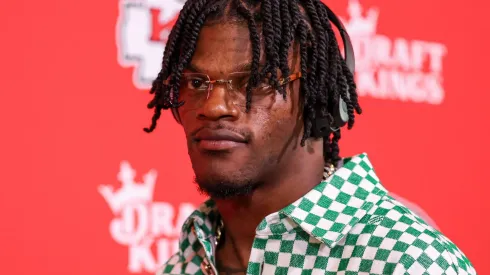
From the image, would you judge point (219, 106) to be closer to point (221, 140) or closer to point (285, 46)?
point (221, 140)

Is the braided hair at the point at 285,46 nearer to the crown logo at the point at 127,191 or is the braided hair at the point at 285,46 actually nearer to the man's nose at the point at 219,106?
the man's nose at the point at 219,106

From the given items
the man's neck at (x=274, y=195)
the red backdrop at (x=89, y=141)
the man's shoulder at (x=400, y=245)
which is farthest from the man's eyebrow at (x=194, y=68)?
the red backdrop at (x=89, y=141)

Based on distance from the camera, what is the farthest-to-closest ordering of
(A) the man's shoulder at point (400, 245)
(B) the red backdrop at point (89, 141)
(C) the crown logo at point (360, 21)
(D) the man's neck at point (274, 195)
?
(C) the crown logo at point (360, 21)
(B) the red backdrop at point (89, 141)
(D) the man's neck at point (274, 195)
(A) the man's shoulder at point (400, 245)

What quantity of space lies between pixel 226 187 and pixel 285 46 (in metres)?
0.28

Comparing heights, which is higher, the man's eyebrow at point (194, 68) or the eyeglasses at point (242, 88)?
the man's eyebrow at point (194, 68)

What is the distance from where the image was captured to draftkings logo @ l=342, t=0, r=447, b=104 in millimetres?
2416

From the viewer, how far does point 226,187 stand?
1496 mm

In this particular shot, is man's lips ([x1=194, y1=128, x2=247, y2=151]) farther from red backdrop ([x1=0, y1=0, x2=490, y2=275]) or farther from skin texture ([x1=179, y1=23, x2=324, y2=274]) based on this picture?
red backdrop ([x1=0, y1=0, x2=490, y2=275])

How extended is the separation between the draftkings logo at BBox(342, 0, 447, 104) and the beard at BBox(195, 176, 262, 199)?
39.0 inches

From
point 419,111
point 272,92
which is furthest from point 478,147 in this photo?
point 272,92

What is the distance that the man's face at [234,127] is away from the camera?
147 centimetres

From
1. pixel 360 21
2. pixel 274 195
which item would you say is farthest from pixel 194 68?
pixel 360 21

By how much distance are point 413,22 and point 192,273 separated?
121 cm

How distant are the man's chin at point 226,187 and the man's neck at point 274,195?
0.12 feet
